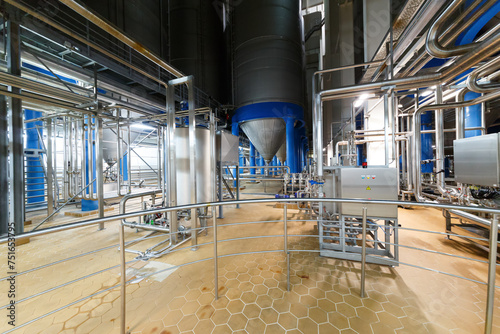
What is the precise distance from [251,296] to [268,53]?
6702 mm

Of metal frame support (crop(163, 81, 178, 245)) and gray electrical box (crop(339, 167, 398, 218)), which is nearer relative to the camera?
gray electrical box (crop(339, 167, 398, 218))

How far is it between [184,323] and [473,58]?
142 inches

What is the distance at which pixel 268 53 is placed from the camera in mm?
5973

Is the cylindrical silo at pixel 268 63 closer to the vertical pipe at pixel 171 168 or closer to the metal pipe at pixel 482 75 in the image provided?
the vertical pipe at pixel 171 168

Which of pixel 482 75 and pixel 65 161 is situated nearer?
pixel 482 75

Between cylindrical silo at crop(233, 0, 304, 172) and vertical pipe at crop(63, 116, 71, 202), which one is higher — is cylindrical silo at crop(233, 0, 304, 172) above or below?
above

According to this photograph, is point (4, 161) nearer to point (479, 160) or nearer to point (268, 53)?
point (479, 160)

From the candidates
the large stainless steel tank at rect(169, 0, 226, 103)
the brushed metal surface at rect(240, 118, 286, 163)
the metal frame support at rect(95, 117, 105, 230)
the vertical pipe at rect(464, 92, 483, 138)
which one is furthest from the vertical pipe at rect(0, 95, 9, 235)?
the vertical pipe at rect(464, 92, 483, 138)

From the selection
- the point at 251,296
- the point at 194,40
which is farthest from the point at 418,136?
the point at 194,40

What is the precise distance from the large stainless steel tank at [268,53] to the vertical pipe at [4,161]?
17.5 ft

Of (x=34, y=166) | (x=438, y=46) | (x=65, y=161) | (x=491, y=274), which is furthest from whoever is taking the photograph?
(x=65, y=161)

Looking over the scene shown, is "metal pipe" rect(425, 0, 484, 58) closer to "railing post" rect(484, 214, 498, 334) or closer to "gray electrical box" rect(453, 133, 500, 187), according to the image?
"gray electrical box" rect(453, 133, 500, 187)

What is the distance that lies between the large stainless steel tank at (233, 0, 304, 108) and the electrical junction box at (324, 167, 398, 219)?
4.55 metres

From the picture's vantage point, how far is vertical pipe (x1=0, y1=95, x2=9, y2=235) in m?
2.59
